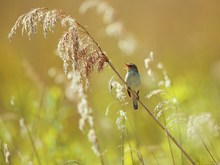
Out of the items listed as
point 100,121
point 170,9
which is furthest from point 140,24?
point 100,121

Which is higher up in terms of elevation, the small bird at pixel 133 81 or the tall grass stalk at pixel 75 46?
the small bird at pixel 133 81

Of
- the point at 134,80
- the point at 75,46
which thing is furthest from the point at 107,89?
the point at 75,46

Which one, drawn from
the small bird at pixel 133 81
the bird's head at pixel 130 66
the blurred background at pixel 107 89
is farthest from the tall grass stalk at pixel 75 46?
the small bird at pixel 133 81

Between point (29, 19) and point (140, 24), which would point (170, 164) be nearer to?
point (29, 19)

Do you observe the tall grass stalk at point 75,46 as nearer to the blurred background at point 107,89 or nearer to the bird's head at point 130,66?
the blurred background at point 107,89

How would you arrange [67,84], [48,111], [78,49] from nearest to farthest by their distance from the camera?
1. [78,49]
2. [67,84]
3. [48,111]

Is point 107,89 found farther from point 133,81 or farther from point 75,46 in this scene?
point 75,46

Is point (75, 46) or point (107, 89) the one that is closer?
point (75, 46)

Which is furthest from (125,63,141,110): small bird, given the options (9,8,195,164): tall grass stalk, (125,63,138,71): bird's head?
(9,8,195,164): tall grass stalk
